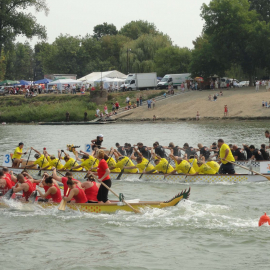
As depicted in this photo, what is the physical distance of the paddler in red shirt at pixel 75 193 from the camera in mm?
13609

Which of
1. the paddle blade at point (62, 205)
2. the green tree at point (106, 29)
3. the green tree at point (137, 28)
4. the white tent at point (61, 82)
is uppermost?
the green tree at point (106, 29)

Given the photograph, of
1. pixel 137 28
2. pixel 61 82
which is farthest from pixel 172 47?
pixel 137 28

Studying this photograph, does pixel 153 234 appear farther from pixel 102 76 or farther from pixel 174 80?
pixel 102 76

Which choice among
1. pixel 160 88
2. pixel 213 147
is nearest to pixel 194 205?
pixel 213 147

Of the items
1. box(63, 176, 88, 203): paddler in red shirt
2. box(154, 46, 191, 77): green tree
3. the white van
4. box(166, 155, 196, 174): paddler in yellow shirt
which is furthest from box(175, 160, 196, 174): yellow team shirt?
box(154, 46, 191, 77): green tree

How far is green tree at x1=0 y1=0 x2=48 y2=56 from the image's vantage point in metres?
50.7

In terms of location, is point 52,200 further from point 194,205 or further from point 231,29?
point 231,29

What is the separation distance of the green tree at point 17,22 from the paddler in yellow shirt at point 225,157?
37357mm

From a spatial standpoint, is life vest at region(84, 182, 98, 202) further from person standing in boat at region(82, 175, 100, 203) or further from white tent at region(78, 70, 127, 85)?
white tent at region(78, 70, 127, 85)

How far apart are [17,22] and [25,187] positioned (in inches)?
1542

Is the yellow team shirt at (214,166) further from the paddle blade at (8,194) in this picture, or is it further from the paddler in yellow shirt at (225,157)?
the paddle blade at (8,194)

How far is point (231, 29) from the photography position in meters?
55.7

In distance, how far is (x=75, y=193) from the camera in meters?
13.9

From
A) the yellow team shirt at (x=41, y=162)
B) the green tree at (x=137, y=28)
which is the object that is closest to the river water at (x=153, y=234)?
the yellow team shirt at (x=41, y=162)
